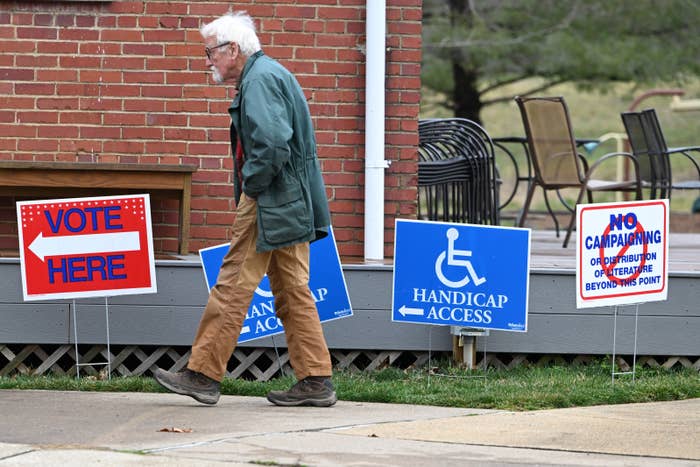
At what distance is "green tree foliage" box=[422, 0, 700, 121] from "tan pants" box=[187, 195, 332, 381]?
42.1 feet

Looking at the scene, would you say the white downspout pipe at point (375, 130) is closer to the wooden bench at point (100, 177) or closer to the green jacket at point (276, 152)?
the wooden bench at point (100, 177)

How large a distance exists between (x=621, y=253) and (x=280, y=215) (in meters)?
1.97

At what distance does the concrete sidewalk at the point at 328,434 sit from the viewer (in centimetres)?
498

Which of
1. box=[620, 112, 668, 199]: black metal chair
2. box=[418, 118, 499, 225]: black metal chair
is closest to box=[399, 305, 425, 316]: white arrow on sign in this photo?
box=[418, 118, 499, 225]: black metal chair

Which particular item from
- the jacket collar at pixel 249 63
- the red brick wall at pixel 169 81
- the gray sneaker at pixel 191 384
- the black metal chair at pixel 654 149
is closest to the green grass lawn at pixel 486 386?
the gray sneaker at pixel 191 384

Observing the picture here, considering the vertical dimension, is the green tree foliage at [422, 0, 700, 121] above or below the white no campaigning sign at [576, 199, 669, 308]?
above

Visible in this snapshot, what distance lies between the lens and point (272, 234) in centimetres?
592

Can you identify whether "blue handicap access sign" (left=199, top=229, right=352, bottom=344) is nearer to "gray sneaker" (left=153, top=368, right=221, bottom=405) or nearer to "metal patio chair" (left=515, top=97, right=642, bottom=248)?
"gray sneaker" (left=153, top=368, right=221, bottom=405)

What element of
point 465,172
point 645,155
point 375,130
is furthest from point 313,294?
point 645,155

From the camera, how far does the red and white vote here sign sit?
6957 mm

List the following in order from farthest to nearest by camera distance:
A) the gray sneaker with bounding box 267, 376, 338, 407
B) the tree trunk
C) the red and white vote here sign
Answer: the tree trunk, the red and white vote here sign, the gray sneaker with bounding box 267, 376, 338, 407

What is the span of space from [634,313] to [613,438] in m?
2.02

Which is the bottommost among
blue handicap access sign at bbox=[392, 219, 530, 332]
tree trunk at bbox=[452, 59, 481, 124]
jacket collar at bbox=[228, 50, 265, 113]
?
blue handicap access sign at bbox=[392, 219, 530, 332]

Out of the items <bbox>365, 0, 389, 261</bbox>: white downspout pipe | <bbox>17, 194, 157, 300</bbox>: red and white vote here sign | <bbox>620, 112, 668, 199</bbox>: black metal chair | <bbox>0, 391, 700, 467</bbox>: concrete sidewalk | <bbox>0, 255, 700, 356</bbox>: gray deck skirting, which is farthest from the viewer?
<bbox>620, 112, 668, 199</bbox>: black metal chair
